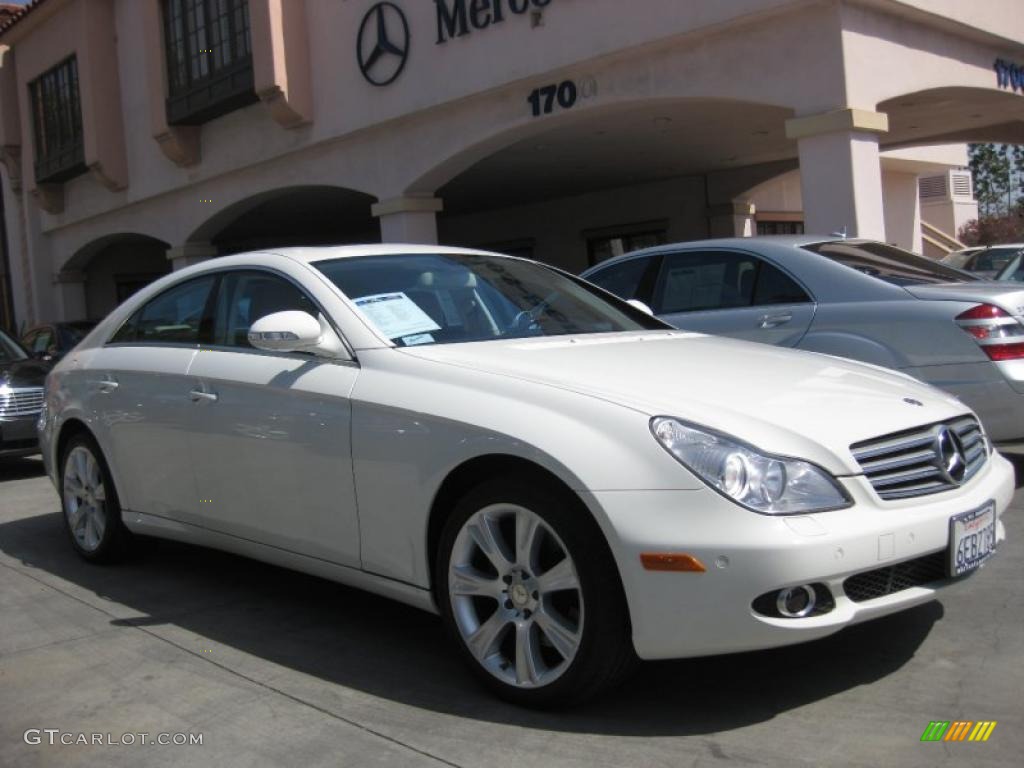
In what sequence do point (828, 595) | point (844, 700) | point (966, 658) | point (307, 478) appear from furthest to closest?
point (307, 478)
point (966, 658)
point (844, 700)
point (828, 595)

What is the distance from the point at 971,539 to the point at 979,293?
2823mm

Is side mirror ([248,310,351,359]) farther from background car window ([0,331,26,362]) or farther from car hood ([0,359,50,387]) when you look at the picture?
background car window ([0,331,26,362])

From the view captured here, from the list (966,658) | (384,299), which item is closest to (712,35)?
(384,299)

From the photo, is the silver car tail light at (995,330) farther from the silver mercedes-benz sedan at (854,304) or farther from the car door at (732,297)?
the car door at (732,297)

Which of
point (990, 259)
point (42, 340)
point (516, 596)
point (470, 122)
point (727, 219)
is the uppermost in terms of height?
point (470, 122)

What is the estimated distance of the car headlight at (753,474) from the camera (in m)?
3.04

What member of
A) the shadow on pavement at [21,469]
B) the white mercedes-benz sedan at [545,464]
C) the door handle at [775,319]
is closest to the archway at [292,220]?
the shadow on pavement at [21,469]

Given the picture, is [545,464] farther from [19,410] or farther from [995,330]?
[19,410]

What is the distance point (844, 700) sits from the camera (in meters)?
3.34

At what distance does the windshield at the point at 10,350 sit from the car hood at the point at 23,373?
0.33 meters

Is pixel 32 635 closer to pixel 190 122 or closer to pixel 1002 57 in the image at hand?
pixel 1002 57

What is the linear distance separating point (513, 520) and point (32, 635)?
238 cm

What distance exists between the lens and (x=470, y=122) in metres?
13.7

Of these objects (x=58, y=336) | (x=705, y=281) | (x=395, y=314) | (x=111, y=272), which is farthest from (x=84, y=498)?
(x=111, y=272)
